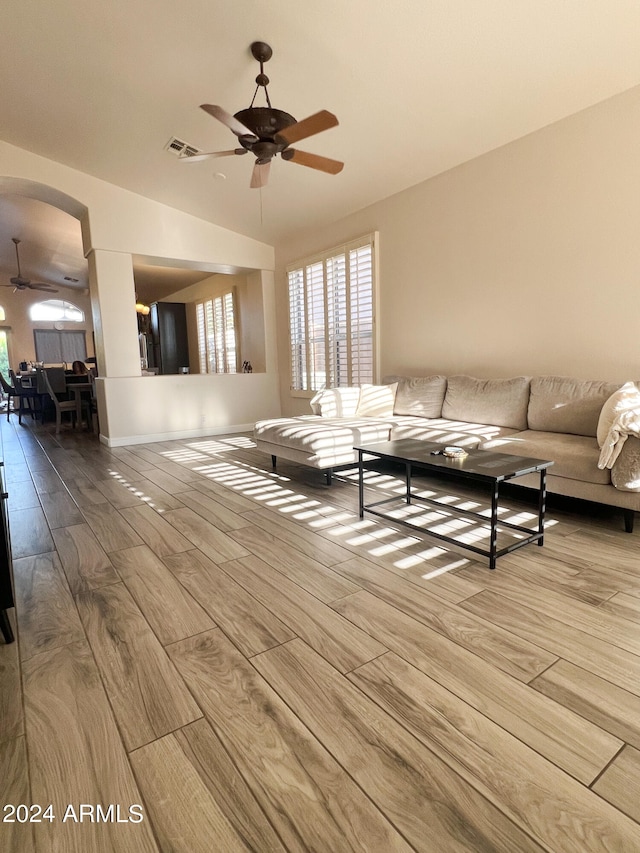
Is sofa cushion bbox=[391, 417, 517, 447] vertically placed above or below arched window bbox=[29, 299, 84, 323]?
below

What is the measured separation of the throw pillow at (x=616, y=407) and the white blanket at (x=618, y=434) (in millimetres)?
66

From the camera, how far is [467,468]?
2365mm

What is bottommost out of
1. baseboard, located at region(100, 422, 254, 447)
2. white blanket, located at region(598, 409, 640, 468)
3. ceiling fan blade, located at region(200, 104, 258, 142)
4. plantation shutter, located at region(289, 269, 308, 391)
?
baseboard, located at region(100, 422, 254, 447)

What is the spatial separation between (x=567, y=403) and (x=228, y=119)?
302 centimetres

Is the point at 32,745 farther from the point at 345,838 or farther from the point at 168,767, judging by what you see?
the point at 345,838

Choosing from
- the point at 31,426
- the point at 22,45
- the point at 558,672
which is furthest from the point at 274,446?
the point at 31,426

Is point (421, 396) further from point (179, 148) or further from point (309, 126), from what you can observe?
point (179, 148)

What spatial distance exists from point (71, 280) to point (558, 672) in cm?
1334

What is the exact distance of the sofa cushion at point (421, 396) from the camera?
4.39 m

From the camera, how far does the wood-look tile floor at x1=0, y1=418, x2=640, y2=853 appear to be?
1.02 meters

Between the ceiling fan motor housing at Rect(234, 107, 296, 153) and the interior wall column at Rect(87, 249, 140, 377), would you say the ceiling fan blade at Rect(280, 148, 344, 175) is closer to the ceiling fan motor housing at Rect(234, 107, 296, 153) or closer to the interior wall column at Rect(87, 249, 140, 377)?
the ceiling fan motor housing at Rect(234, 107, 296, 153)

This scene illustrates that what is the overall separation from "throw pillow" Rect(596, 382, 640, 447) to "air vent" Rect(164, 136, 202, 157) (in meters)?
4.38

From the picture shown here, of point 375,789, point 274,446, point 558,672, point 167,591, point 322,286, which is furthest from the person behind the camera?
point 322,286

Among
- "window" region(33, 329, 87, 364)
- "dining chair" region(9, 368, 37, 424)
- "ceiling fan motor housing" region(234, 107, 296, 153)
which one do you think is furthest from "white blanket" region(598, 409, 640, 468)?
"window" region(33, 329, 87, 364)
